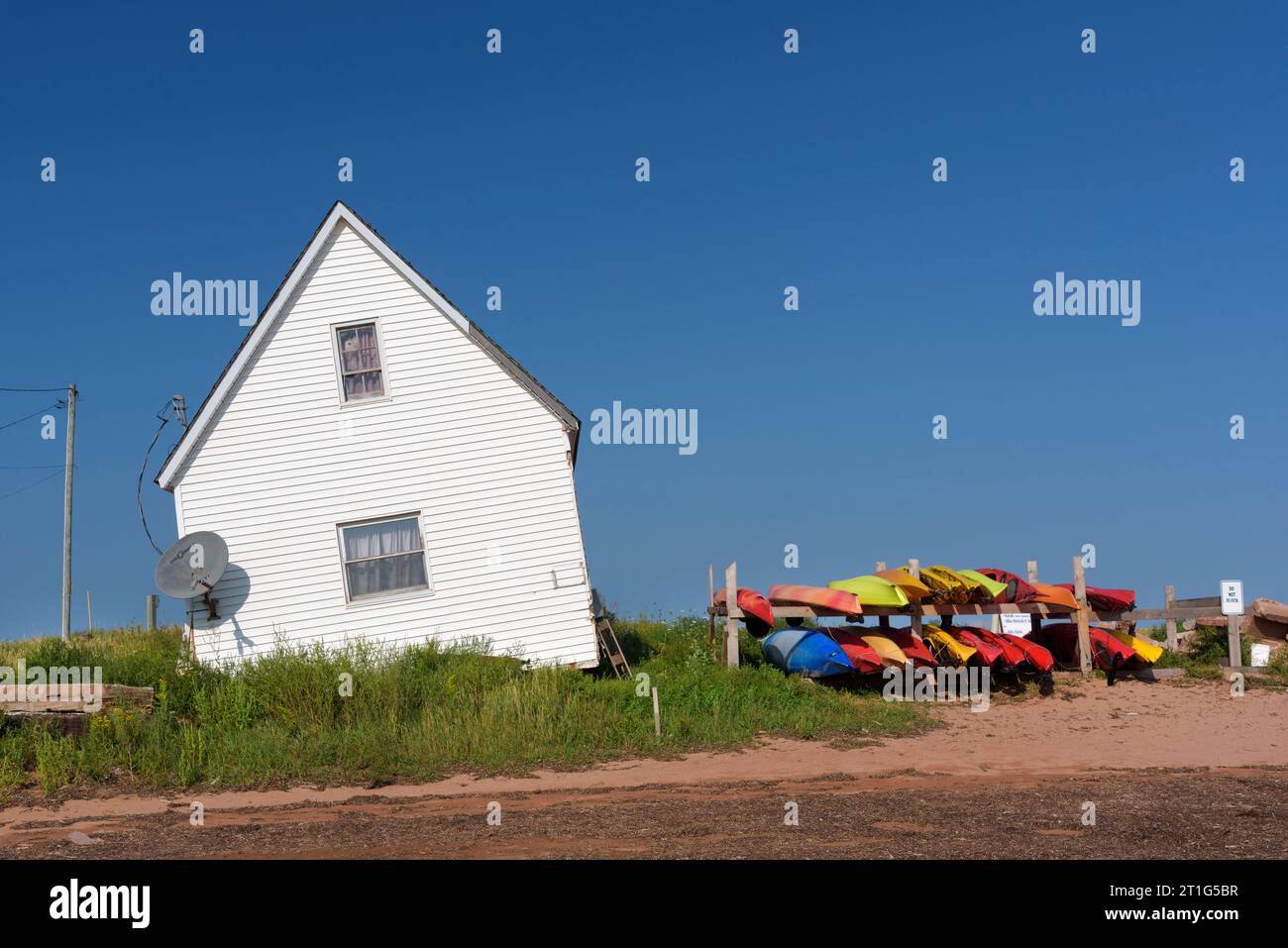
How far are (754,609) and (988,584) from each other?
4.81 metres

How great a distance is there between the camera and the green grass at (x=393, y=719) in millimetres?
15398

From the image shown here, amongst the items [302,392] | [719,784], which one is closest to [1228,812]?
[719,784]

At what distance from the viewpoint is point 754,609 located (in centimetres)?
2167

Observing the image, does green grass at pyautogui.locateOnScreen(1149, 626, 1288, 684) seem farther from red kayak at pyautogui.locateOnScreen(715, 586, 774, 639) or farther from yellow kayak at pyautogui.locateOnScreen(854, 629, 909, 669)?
red kayak at pyautogui.locateOnScreen(715, 586, 774, 639)

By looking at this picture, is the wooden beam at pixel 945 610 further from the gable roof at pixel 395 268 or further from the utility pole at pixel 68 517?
the utility pole at pixel 68 517

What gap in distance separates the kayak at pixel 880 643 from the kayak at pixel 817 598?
0.45 metres

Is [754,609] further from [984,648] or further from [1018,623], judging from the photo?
[1018,623]

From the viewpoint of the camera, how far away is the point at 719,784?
14.2 m

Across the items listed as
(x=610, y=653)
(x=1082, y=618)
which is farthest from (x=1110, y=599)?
(x=610, y=653)

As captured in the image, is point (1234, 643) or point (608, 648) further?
point (1234, 643)

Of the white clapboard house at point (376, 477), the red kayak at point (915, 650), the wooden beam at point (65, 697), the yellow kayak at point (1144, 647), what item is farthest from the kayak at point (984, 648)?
the wooden beam at point (65, 697)

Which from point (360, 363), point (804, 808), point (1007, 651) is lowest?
point (804, 808)

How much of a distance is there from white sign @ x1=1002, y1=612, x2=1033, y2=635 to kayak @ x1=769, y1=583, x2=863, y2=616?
3.42 metres
